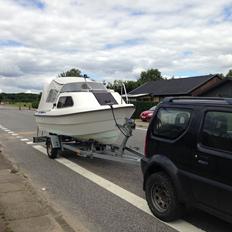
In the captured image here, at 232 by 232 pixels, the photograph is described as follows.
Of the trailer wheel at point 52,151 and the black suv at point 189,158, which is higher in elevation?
the black suv at point 189,158

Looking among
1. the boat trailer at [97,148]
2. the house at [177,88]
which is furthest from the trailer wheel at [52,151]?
the house at [177,88]

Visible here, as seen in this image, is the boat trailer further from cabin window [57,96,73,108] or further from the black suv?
the black suv

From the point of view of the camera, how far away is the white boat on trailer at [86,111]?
1017 cm


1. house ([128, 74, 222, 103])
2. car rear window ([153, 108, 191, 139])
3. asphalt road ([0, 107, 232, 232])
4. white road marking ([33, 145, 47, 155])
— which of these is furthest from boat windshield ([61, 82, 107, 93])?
house ([128, 74, 222, 103])

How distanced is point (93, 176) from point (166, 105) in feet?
12.1

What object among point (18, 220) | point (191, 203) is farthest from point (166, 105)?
point (18, 220)

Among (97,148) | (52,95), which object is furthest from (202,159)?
(52,95)

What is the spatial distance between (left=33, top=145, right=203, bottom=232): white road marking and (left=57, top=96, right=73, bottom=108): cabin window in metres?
1.57

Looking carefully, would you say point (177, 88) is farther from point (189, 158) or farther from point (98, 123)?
point (189, 158)

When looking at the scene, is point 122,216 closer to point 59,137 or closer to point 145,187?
point 145,187

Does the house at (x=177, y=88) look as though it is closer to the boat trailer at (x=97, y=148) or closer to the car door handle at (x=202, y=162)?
the boat trailer at (x=97, y=148)

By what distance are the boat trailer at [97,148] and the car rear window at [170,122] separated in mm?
1996

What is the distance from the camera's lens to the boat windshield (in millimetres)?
11531

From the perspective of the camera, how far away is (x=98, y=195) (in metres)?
7.40
